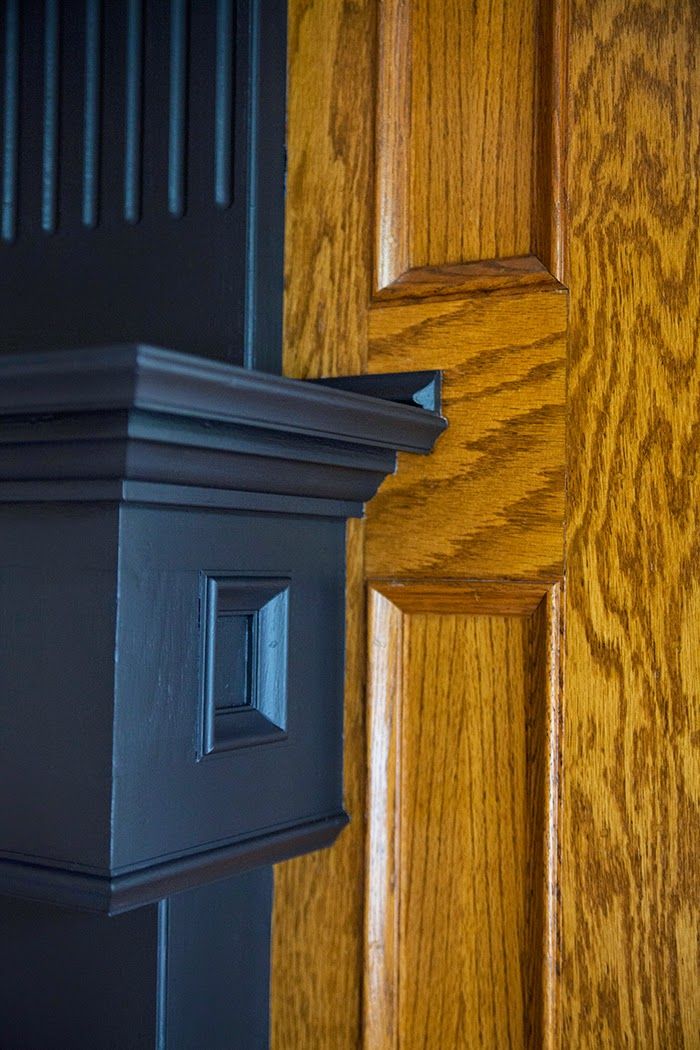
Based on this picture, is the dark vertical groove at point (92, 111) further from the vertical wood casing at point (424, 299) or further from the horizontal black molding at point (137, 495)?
the horizontal black molding at point (137, 495)

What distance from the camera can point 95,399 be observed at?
2.06 feet

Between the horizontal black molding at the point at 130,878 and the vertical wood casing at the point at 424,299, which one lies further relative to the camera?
the vertical wood casing at the point at 424,299

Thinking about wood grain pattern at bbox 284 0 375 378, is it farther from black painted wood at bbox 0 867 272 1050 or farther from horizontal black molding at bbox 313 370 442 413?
black painted wood at bbox 0 867 272 1050

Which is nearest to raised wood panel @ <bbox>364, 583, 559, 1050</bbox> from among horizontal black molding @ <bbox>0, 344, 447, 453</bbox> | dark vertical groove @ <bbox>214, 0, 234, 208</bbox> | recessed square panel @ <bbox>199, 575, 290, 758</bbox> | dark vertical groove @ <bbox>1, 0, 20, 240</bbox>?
recessed square panel @ <bbox>199, 575, 290, 758</bbox>

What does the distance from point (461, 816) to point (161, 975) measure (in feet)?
0.78

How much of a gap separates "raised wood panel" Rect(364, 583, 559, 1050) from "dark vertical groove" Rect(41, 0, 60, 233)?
0.41m

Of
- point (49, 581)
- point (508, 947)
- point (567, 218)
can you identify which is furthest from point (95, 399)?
point (508, 947)

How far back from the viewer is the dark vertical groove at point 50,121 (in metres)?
0.96

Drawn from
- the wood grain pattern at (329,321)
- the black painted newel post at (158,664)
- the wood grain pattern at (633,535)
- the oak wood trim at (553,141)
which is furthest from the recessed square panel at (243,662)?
the oak wood trim at (553,141)

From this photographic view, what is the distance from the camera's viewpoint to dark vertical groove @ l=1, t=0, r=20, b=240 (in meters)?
0.98

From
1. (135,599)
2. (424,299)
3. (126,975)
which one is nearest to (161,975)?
(126,975)

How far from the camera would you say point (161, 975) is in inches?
31.0

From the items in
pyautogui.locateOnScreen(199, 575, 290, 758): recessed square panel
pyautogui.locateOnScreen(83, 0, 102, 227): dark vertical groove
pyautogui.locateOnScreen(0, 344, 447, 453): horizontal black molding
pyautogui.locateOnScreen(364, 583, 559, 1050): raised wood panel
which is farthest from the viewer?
pyautogui.locateOnScreen(83, 0, 102, 227): dark vertical groove

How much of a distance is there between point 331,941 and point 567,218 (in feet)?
1.86
